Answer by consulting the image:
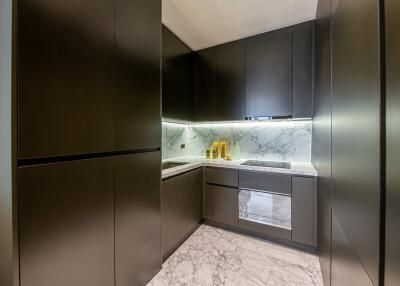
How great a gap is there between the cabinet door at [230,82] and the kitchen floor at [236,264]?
1571 millimetres

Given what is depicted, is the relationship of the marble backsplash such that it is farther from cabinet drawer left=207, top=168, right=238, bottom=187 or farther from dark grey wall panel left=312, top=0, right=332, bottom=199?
dark grey wall panel left=312, top=0, right=332, bottom=199

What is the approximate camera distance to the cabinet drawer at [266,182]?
196 cm

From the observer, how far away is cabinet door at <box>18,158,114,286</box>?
801 millimetres

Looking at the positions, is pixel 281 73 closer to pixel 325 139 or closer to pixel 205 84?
pixel 205 84

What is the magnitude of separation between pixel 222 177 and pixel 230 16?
1862mm

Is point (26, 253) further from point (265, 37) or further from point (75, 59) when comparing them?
point (265, 37)

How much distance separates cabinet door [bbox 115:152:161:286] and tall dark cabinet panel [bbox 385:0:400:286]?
1.28 meters

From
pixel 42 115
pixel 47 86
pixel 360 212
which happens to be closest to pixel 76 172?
pixel 42 115

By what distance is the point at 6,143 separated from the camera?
2.48 feet

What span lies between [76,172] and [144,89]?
2.55ft

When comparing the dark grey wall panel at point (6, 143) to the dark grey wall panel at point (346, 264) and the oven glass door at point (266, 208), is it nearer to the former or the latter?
the dark grey wall panel at point (346, 264)

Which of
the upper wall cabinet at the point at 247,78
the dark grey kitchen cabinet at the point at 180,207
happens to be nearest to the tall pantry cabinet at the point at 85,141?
the dark grey kitchen cabinet at the point at 180,207

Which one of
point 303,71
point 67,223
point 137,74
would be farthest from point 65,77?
point 303,71

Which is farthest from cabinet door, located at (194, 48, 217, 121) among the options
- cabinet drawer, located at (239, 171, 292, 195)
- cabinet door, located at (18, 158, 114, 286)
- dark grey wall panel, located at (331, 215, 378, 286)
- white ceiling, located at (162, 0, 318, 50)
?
dark grey wall panel, located at (331, 215, 378, 286)
